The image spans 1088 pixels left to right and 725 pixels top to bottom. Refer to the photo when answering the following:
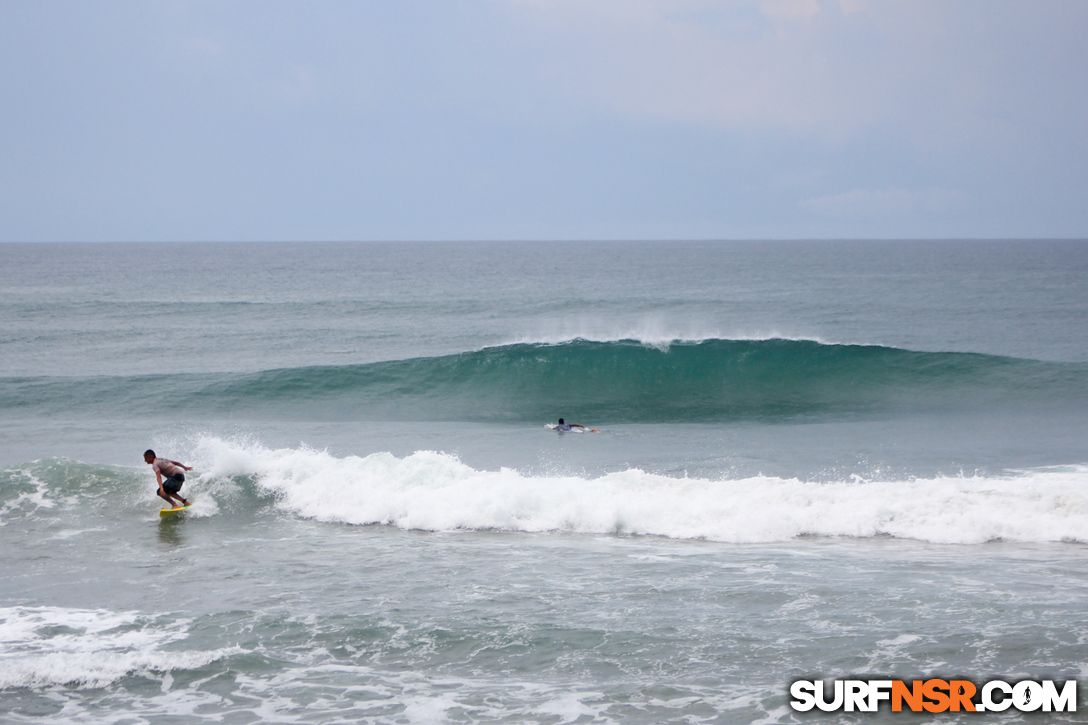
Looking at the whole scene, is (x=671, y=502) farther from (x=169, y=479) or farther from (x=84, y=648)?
(x=169, y=479)

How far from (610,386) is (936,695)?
1776cm

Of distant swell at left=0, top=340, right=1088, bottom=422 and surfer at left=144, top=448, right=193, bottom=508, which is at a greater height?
distant swell at left=0, top=340, right=1088, bottom=422

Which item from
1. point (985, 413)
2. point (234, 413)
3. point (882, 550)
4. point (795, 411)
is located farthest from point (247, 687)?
point (985, 413)

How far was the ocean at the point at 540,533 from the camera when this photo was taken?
22.4 ft

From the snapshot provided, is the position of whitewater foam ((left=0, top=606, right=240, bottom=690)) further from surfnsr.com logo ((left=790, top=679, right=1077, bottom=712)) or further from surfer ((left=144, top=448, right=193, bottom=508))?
surfnsr.com logo ((left=790, top=679, right=1077, bottom=712))

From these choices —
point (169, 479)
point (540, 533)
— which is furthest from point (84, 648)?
point (540, 533)

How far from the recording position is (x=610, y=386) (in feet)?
78.4

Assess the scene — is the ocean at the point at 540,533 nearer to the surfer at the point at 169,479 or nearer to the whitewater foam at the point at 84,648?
the whitewater foam at the point at 84,648

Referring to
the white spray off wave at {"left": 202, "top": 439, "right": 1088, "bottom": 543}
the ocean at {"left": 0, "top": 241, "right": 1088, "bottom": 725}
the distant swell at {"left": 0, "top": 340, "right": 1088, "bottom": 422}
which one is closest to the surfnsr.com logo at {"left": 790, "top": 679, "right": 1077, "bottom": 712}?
the ocean at {"left": 0, "top": 241, "right": 1088, "bottom": 725}

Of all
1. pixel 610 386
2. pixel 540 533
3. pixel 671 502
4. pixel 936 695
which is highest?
pixel 610 386

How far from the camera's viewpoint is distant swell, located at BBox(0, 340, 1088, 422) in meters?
21.2

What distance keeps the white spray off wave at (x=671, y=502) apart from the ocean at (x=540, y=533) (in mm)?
46

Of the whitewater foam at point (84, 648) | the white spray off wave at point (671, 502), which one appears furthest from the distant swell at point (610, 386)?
the whitewater foam at point (84, 648)

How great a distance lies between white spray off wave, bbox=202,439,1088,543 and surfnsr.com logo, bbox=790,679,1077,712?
4304 millimetres
